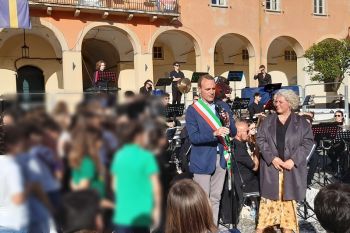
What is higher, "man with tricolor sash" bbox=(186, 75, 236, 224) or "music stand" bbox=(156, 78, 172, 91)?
"music stand" bbox=(156, 78, 172, 91)

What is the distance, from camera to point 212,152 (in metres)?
4.26

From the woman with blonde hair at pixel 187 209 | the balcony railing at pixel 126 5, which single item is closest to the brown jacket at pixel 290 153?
the woman with blonde hair at pixel 187 209

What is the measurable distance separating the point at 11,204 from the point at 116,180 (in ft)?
0.44

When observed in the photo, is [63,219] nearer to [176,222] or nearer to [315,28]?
[176,222]

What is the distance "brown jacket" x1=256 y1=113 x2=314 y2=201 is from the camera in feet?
14.1

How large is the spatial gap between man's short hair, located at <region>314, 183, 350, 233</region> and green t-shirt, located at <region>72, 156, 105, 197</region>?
2.60 m

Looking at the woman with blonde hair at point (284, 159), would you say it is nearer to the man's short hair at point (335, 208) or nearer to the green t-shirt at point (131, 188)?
the man's short hair at point (335, 208)

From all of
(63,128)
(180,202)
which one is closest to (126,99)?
(63,128)

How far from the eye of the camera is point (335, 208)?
2900 mm

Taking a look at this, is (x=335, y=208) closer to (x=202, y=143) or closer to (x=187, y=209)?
(x=187, y=209)

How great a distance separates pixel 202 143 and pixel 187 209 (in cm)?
167

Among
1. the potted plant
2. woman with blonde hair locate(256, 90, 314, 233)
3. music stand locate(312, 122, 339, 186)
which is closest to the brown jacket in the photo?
woman with blonde hair locate(256, 90, 314, 233)

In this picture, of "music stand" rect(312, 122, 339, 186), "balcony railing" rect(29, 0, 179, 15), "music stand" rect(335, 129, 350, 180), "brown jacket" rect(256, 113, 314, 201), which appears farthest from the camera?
"balcony railing" rect(29, 0, 179, 15)

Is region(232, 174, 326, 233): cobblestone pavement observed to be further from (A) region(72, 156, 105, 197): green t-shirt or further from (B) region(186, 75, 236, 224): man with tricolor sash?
(A) region(72, 156, 105, 197): green t-shirt
